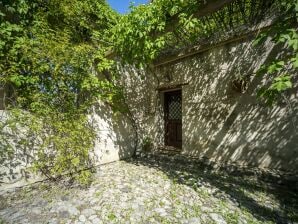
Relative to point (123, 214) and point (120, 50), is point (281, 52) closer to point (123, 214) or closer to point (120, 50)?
point (120, 50)

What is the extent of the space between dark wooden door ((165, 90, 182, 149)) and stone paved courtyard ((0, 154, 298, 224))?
1710 millimetres

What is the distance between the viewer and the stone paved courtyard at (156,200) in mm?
2789

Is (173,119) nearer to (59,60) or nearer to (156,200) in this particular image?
(156,200)

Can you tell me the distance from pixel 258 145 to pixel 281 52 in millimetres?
1684

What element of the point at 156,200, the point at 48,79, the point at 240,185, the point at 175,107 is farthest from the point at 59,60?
the point at 240,185

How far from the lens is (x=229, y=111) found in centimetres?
456

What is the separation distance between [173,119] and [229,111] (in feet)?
6.21

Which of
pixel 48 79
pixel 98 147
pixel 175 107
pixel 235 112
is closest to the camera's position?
pixel 48 79

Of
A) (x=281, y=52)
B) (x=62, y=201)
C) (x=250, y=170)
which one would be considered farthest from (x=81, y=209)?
(x=281, y=52)

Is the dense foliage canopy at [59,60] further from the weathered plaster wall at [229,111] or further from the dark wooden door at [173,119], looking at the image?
the dark wooden door at [173,119]

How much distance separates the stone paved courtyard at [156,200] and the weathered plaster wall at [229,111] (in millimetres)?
507

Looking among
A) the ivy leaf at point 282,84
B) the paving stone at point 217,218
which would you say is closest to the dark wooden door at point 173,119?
the paving stone at point 217,218

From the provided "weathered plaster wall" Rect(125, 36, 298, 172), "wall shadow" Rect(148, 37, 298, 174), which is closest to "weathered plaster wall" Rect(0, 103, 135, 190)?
"weathered plaster wall" Rect(125, 36, 298, 172)

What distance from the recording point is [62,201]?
10.7ft
